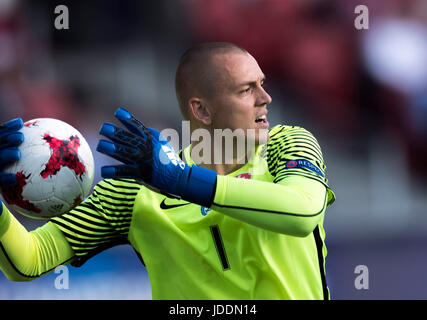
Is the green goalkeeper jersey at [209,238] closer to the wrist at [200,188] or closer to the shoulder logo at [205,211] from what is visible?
the shoulder logo at [205,211]

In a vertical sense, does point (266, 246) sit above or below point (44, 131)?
below

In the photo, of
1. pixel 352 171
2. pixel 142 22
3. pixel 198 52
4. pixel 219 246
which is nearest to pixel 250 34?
pixel 142 22

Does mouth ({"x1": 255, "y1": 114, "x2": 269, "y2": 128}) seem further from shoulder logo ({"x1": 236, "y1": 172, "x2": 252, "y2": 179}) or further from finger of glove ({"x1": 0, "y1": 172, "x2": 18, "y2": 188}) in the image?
finger of glove ({"x1": 0, "y1": 172, "x2": 18, "y2": 188})

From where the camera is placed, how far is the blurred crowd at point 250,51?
6887 millimetres

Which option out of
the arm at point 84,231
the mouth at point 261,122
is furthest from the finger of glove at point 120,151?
the mouth at point 261,122

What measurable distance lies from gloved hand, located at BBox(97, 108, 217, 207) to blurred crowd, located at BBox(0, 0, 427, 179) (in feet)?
14.3

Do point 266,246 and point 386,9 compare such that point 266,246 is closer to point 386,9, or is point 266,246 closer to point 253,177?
point 253,177

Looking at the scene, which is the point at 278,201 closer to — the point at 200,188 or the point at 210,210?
the point at 200,188

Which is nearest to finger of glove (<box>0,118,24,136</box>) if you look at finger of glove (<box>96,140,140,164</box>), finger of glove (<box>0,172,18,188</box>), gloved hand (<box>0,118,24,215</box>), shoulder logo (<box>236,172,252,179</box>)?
gloved hand (<box>0,118,24,215</box>)

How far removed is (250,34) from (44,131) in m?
4.75

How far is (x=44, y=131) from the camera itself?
2805 millimetres

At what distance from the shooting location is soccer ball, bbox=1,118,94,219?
2709 mm

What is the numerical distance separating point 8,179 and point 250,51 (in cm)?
479

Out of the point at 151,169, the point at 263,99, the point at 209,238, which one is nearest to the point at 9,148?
the point at 151,169
